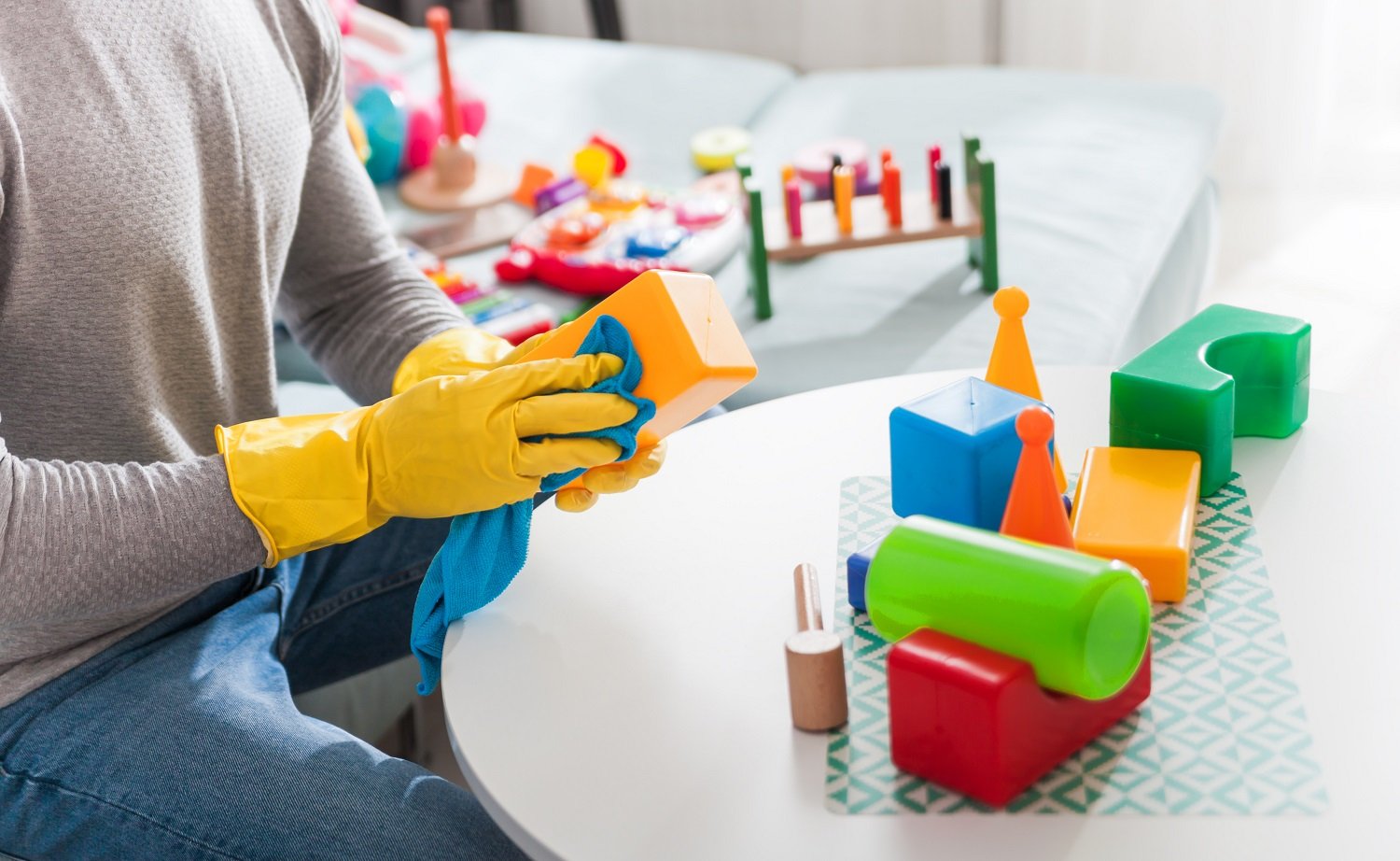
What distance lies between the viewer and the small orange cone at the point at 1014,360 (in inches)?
33.8

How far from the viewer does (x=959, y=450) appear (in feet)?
2.55

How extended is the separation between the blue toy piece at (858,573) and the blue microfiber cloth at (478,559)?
0.14m

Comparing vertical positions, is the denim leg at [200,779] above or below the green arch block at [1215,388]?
below

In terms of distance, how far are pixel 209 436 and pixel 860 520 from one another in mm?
470

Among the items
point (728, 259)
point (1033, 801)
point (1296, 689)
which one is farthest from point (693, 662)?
point (728, 259)

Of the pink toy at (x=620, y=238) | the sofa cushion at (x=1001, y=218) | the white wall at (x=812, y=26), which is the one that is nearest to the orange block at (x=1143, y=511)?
the sofa cushion at (x=1001, y=218)

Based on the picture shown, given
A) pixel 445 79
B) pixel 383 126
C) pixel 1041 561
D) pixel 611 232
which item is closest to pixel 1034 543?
pixel 1041 561

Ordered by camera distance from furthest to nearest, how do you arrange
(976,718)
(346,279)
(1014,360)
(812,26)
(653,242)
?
1. (812,26)
2. (653,242)
3. (346,279)
4. (1014,360)
5. (976,718)

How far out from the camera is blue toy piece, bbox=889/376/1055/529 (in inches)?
30.6

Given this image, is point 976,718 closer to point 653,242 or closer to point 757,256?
point 757,256

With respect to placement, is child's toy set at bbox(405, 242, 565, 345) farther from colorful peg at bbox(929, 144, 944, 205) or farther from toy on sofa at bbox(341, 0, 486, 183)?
colorful peg at bbox(929, 144, 944, 205)

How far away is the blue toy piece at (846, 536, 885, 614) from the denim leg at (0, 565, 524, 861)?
233 millimetres

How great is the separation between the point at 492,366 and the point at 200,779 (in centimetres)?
31

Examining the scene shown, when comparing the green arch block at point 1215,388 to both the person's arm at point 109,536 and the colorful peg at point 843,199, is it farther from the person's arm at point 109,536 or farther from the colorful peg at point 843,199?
the colorful peg at point 843,199
